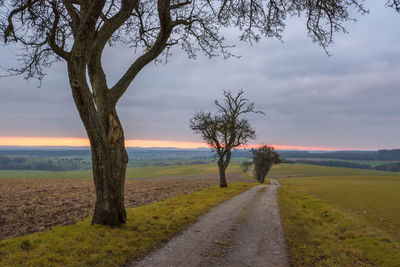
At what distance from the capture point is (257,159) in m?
67.9

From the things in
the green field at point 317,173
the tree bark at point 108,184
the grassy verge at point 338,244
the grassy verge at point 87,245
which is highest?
the tree bark at point 108,184

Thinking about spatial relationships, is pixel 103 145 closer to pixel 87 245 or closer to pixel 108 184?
pixel 108 184

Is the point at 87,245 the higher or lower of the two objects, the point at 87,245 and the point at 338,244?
the higher

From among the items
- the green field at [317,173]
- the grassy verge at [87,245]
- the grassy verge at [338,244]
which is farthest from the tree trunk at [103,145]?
the green field at [317,173]

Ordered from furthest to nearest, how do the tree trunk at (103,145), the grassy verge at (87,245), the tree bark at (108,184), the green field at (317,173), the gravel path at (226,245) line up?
the green field at (317,173) < the tree bark at (108,184) < the tree trunk at (103,145) < the gravel path at (226,245) < the grassy verge at (87,245)

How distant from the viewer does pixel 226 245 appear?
860 centimetres

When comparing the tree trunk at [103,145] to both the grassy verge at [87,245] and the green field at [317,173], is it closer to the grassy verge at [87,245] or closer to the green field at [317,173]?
the grassy verge at [87,245]

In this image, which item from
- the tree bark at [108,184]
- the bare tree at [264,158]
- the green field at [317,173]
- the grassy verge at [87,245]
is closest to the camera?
the grassy verge at [87,245]

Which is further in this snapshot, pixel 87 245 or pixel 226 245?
pixel 226 245

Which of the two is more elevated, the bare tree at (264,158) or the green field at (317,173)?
the bare tree at (264,158)

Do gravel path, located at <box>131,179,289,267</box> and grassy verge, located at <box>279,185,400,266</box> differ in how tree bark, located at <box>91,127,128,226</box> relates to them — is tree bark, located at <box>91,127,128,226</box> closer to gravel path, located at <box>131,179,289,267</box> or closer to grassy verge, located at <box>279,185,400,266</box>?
gravel path, located at <box>131,179,289,267</box>

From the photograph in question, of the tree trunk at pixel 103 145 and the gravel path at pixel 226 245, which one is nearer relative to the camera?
the gravel path at pixel 226 245

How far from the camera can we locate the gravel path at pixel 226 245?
23.2 feet

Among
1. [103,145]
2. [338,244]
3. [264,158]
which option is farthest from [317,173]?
[103,145]
